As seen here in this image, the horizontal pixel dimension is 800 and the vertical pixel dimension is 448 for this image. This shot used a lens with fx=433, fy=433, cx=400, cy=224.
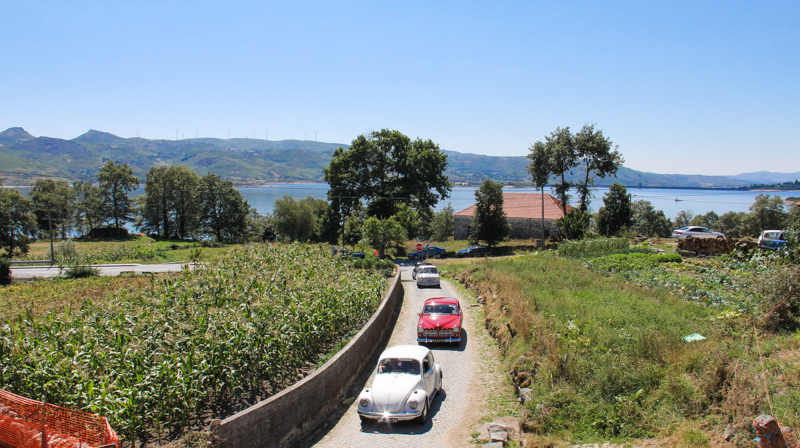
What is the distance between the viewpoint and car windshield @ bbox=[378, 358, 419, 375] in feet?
38.2

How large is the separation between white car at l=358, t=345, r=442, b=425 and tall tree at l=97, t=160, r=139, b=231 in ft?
299

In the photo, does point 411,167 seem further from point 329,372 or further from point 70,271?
point 329,372

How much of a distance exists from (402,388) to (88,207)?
321ft

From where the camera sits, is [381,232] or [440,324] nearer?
[440,324]

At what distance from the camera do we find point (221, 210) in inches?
3201

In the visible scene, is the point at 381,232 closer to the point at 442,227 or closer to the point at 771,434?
the point at 771,434

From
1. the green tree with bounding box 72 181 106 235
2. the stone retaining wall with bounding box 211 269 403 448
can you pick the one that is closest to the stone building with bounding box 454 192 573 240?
the stone retaining wall with bounding box 211 269 403 448

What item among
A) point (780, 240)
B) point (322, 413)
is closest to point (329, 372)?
point (322, 413)

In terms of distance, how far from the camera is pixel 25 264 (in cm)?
4541

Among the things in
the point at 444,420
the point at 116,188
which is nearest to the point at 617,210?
the point at 444,420

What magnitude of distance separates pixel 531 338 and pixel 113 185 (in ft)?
312

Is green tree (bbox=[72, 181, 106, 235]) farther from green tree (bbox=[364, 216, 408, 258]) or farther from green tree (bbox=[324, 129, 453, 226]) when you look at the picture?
green tree (bbox=[364, 216, 408, 258])

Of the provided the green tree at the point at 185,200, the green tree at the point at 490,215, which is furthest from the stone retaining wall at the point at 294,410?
the green tree at the point at 185,200

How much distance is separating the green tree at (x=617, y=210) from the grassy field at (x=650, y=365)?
124 feet
